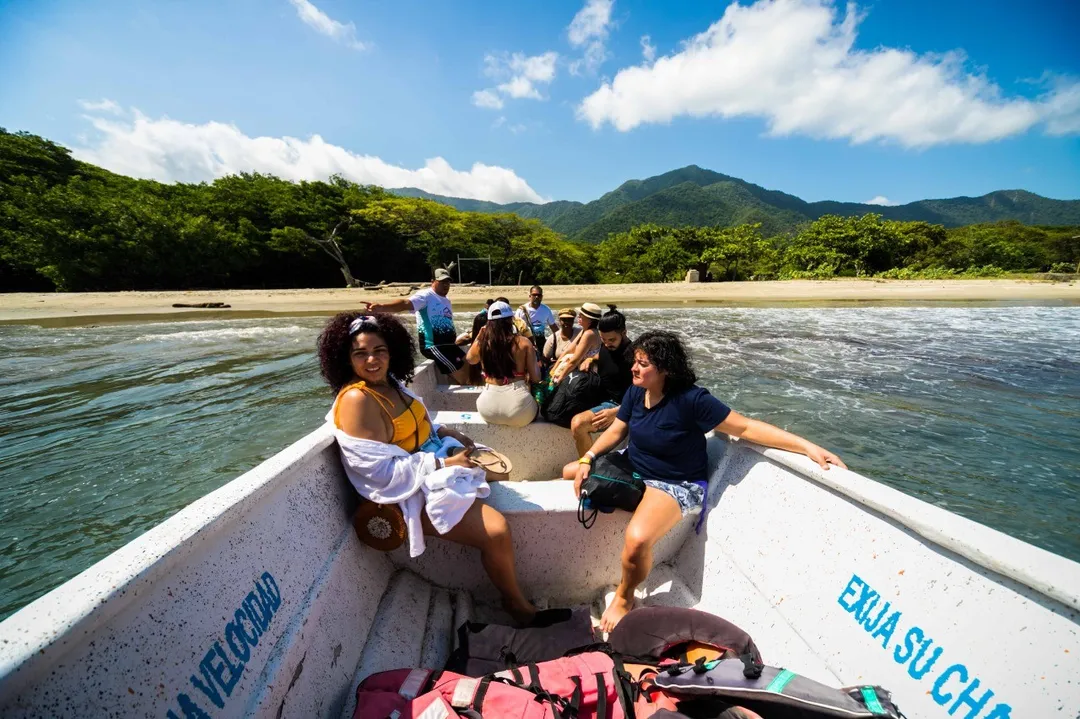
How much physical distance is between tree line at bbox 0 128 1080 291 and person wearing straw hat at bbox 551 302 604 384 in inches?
1209

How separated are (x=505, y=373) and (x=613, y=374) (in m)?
0.92

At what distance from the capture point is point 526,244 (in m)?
34.8

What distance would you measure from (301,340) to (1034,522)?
15.5 metres

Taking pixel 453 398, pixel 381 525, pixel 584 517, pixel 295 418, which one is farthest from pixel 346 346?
pixel 295 418

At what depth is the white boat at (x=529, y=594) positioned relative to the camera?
1.05 meters

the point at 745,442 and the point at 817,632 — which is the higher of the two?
the point at 745,442

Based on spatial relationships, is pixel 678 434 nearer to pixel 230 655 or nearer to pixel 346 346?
pixel 346 346

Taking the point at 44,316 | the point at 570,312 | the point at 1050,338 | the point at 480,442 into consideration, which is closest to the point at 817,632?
the point at 480,442

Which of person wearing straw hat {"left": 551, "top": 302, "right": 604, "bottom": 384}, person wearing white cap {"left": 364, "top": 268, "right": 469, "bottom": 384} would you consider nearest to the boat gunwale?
person wearing straw hat {"left": 551, "top": 302, "right": 604, "bottom": 384}

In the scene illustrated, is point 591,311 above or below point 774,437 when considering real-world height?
above

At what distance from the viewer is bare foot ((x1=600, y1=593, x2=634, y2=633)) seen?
2.25 meters

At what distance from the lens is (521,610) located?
7.34 feet

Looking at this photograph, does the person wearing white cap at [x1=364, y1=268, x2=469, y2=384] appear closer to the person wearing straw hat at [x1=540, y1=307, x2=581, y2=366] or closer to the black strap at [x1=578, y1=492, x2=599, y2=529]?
the person wearing straw hat at [x1=540, y1=307, x2=581, y2=366]

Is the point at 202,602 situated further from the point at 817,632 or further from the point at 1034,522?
the point at 1034,522
